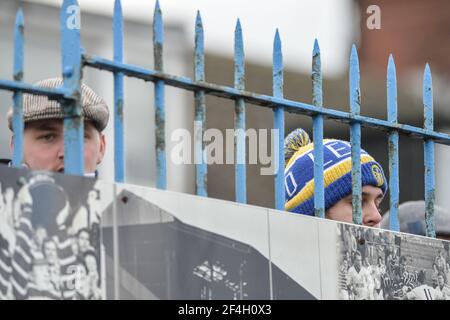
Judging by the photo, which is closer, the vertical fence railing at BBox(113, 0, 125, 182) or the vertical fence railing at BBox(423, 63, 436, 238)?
the vertical fence railing at BBox(113, 0, 125, 182)

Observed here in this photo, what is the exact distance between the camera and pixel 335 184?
591 centimetres

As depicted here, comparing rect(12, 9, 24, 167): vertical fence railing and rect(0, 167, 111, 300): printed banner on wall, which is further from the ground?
rect(12, 9, 24, 167): vertical fence railing

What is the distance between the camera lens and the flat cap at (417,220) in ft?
24.4

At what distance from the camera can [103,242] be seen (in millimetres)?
4281

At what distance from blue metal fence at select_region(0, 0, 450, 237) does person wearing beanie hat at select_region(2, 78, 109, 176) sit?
0.27 meters

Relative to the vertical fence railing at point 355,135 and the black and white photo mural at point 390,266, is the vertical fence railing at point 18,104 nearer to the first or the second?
the black and white photo mural at point 390,266

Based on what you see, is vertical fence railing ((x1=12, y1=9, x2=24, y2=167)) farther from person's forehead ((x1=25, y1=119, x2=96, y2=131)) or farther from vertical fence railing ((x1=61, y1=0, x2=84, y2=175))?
person's forehead ((x1=25, y1=119, x2=96, y2=131))

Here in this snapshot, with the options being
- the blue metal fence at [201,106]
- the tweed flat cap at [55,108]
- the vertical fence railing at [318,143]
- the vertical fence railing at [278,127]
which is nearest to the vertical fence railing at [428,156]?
Answer: the blue metal fence at [201,106]

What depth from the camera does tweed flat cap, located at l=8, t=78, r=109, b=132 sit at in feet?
15.7

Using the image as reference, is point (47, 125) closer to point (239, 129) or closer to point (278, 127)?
point (239, 129)

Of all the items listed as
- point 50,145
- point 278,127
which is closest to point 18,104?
point 50,145

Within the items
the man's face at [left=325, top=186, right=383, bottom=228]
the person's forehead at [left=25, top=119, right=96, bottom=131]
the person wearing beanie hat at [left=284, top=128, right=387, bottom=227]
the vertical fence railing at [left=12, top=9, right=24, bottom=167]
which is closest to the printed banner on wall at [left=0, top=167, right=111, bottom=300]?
the vertical fence railing at [left=12, top=9, right=24, bottom=167]

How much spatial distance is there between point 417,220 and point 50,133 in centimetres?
339
